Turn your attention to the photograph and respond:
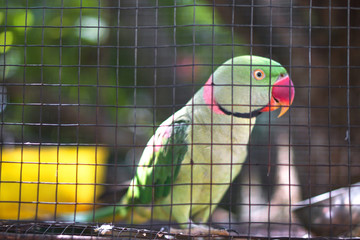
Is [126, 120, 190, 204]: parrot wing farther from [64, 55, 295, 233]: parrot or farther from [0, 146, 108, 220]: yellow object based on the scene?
[0, 146, 108, 220]: yellow object

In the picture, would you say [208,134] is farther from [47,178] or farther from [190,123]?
[47,178]

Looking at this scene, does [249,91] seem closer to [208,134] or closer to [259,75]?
[259,75]

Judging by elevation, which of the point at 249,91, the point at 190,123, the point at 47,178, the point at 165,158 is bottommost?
the point at 47,178

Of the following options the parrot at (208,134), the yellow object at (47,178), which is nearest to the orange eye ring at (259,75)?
the parrot at (208,134)

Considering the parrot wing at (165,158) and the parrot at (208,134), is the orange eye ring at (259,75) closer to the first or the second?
the parrot at (208,134)

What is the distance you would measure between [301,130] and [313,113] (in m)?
0.12

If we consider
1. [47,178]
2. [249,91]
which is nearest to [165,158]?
[249,91]

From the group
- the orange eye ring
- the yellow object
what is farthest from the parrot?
the yellow object

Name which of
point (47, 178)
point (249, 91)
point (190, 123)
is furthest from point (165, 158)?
point (47, 178)

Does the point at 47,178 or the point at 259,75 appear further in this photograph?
the point at 47,178

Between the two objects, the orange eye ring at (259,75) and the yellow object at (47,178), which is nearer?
the orange eye ring at (259,75)

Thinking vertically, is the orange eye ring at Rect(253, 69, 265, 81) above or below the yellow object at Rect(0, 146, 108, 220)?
above

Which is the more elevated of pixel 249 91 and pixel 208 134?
pixel 249 91

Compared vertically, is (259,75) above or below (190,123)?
above
